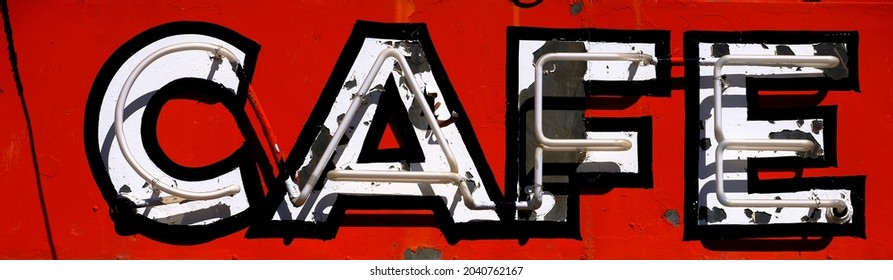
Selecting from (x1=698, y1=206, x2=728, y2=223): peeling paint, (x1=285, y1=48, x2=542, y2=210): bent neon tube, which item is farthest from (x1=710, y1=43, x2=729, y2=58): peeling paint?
(x1=285, y1=48, x2=542, y2=210): bent neon tube

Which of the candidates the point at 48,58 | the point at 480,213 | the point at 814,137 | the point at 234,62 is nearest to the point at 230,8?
the point at 234,62

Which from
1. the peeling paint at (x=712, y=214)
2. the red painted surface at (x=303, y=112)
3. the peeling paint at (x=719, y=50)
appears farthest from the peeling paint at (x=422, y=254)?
the peeling paint at (x=719, y=50)

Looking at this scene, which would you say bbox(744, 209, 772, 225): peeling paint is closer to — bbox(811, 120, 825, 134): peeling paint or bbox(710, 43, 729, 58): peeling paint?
bbox(811, 120, 825, 134): peeling paint

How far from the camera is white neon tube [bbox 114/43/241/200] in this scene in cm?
274

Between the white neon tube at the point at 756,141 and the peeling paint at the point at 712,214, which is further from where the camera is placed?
the peeling paint at the point at 712,214

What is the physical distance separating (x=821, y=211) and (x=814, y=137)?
260mm

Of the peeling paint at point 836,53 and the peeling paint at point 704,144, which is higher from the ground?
the peeling paint at point 836,53

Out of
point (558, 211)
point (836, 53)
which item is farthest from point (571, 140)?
point (836, 53)

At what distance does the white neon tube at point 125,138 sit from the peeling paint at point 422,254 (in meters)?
0.62

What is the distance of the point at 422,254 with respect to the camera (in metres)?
2.93

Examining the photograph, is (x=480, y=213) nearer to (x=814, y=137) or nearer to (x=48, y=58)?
(x=814, y=137)

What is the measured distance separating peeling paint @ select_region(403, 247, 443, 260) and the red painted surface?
0.02 m

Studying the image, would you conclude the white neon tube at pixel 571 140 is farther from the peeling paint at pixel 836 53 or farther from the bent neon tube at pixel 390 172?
the peeling paint at pixel 836 53

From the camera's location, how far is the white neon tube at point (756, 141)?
2.79 meters
